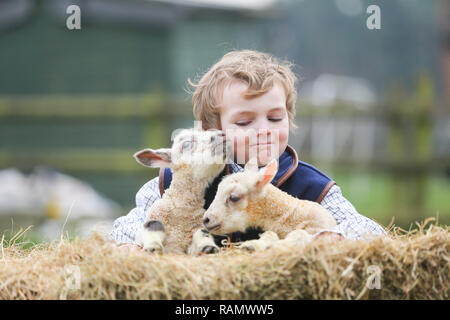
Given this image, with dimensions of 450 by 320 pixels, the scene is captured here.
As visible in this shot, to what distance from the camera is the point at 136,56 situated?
316 inches

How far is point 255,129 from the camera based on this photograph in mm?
2260

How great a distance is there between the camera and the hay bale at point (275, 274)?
1.78 meters

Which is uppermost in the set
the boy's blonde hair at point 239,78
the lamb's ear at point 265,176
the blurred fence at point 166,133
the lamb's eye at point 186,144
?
the boy's blonde hair at point 239,78

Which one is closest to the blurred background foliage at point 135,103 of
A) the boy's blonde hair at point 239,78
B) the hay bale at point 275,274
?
the boy's blonde hair at point 239,78

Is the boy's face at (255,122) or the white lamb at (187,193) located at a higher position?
the boy's face at (255,122)

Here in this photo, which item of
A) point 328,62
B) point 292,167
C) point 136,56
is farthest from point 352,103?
point 328,62

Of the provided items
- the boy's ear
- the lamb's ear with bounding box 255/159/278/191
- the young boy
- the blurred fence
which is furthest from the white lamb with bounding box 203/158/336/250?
the blurred fence

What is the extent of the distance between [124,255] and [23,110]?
480 cm

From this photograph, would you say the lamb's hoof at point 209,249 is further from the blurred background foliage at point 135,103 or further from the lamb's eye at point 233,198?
the blurred background foliage at point 135,103

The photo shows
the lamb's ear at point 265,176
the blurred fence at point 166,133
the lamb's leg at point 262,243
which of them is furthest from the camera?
the blurred fence at point 166,133

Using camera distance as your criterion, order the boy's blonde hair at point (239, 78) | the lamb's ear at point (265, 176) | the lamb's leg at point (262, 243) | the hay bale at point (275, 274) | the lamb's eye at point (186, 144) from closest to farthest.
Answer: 1. the hay bale at point (275, 274)
2. the lamb's leg at point (262, 243)
3. the lamb's ear at point (265, 176)
4. the lamb's eye at point (186, 144)
5. the boy's blonde hair at point (239, 78)

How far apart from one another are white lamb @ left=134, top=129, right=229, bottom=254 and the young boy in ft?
0.26

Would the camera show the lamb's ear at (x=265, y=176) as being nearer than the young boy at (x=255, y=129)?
Yes

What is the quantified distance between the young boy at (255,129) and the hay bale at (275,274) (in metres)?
0.29
